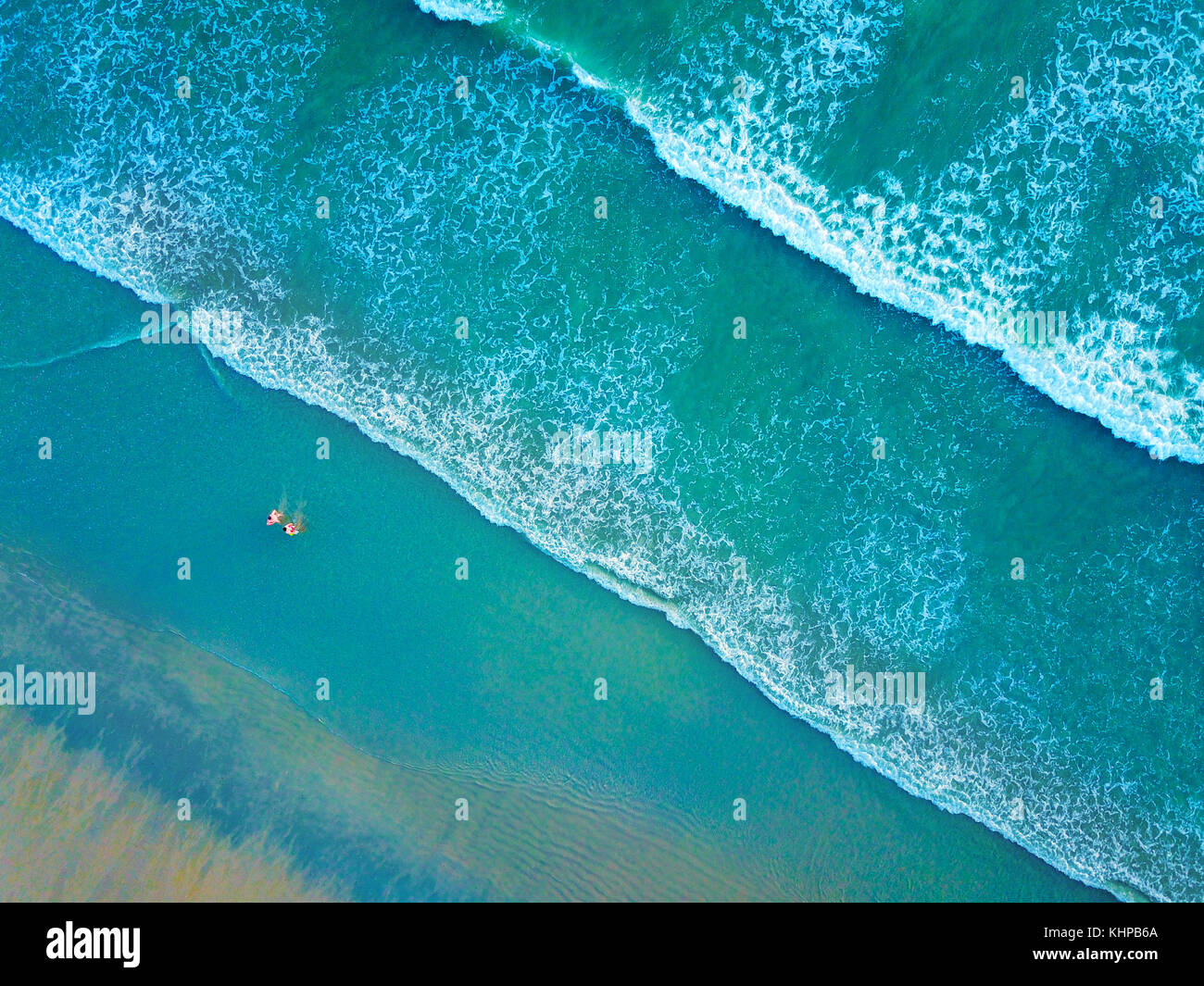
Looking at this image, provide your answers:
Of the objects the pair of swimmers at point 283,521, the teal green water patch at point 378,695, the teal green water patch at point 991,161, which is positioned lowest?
the teal green water patch at point 378,695

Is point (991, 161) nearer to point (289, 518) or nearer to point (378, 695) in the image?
point (289, 518)

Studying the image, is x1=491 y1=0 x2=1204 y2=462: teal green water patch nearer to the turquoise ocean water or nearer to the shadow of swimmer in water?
the turquoise ocean water

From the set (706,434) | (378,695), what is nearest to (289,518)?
(378,695)

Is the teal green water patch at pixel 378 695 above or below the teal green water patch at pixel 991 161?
below

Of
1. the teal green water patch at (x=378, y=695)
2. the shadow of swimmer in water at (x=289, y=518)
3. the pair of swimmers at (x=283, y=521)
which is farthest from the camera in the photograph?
the teal green water patch at (x=378, y=695)

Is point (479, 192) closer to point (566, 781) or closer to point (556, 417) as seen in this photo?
point (556, 417)

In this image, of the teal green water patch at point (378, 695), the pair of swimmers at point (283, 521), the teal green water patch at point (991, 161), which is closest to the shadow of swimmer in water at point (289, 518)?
the pair of swimmers at point (283, 521)

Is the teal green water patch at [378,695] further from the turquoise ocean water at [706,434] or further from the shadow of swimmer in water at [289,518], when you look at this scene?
the shadow of swimmer in water at [289,518]
